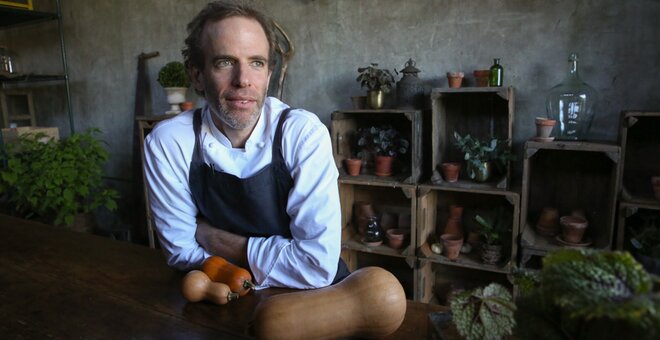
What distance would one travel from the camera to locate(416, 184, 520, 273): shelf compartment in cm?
231

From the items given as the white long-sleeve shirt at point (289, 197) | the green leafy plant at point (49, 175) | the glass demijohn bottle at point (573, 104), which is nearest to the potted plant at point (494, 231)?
the glass demijohn bottle at point (573, 104)

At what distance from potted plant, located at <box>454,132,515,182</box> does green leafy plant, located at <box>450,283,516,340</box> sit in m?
1.93

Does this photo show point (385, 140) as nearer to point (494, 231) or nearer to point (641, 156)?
point (494, 231)

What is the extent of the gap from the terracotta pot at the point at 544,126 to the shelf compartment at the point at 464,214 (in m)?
0.33

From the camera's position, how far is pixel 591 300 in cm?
36

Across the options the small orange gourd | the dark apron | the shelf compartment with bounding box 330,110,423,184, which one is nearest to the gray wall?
the shelf compartment with bounding box 330,110,423,184

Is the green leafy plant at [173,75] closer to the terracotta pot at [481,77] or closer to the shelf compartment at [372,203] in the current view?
the shelf compartment at [372,203]

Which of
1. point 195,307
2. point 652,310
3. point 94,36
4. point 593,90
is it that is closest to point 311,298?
point 195,307

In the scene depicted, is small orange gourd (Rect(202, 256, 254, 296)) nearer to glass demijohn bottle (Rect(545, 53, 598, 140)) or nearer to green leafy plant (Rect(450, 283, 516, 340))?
green leafy plant (Rect(450, 283, 516, 340))

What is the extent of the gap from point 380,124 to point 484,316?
2.42 metres

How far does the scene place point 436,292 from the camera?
9.64 ft

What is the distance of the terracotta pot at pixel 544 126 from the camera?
84.6 inches

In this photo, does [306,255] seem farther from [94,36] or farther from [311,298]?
[94,36]

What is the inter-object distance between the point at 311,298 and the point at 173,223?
717 millimetres
